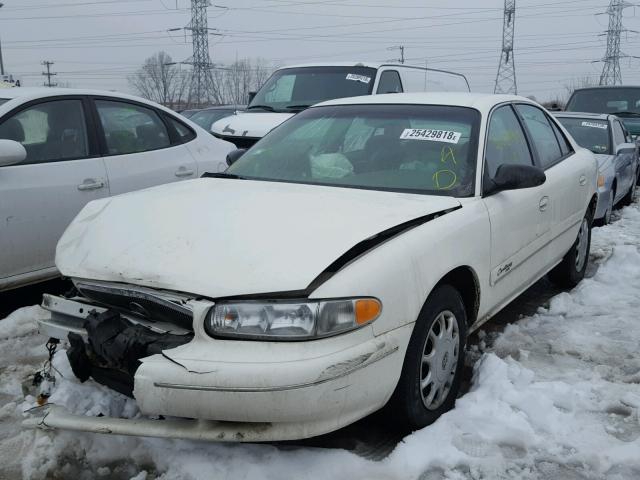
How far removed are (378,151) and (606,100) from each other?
10.3 meters

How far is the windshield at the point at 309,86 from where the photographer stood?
830 cm

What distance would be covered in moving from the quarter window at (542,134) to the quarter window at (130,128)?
2795 mm

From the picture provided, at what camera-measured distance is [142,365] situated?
7.65 ft

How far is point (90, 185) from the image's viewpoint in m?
4.52

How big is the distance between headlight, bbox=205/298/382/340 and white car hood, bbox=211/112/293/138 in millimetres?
5699

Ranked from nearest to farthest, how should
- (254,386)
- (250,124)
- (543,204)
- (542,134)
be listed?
(254,386) → (543,204) → (542,134) → (250,124)

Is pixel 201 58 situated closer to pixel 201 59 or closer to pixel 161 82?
pixel 201 59

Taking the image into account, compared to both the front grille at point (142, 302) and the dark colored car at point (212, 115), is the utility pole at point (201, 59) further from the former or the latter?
the front grille at point (142, 302)

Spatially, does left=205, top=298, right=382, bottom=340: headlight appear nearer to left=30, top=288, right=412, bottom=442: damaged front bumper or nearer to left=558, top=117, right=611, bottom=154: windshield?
left=30, top=288, right=412, bottom=442: damaged front bumper

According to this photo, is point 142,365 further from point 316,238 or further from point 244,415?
point 316,238

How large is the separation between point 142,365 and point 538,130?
340 cm

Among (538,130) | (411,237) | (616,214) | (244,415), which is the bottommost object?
(616,214)

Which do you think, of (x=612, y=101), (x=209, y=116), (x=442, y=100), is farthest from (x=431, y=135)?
(x=612, y=101)

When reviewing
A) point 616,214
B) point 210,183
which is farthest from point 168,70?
point 210,183
